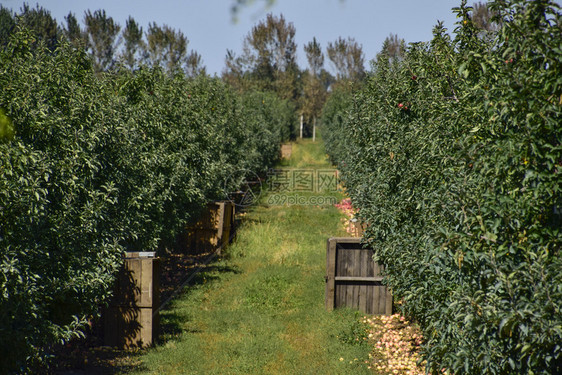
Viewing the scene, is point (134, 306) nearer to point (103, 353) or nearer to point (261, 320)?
point (103, 353)

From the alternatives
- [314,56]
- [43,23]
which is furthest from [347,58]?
[43,23]

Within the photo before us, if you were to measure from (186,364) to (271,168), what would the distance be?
1066 inches

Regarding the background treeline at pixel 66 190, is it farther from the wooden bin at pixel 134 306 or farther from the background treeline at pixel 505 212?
the background treeline at pixel 505 212

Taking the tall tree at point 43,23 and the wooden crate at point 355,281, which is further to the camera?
the tall tree at point 43,23

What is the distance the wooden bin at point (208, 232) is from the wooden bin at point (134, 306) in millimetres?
7031

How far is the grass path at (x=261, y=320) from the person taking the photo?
332 inches

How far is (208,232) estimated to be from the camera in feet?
53.7

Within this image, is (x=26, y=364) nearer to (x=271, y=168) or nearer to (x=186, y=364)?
(x=186, y=364)

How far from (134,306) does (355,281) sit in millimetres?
4579

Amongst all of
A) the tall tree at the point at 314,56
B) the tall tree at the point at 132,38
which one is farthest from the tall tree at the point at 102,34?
the tall tree at the point at 314,56

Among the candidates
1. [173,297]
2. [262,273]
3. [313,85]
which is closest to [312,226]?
[262,273]

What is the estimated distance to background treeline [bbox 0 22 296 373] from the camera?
582 centimetres

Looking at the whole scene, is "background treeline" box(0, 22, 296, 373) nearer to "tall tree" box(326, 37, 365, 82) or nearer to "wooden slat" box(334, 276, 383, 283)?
"wooden slat" box(334, 276, 383, 283)

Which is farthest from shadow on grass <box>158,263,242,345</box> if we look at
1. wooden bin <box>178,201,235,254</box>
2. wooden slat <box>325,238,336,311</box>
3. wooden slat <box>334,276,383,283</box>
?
wooden slat <box>334,276,383,283</box>
